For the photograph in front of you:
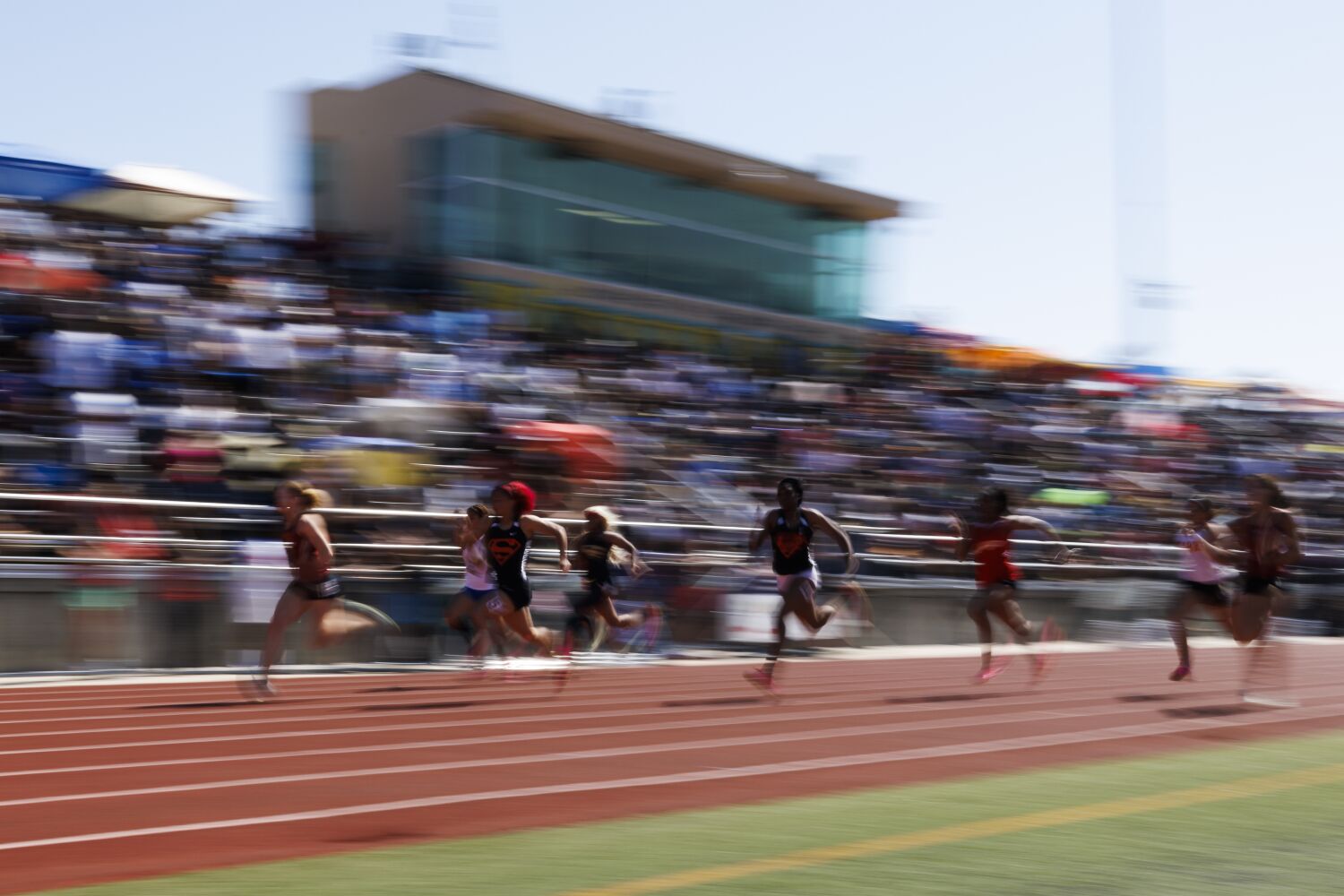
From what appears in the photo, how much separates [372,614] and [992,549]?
640cm

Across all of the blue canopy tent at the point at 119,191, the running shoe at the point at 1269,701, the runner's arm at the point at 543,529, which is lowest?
the running shoe at the point at 1269,701

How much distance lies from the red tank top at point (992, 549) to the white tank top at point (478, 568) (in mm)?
4694

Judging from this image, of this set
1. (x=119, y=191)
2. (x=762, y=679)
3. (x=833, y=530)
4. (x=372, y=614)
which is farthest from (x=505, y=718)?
(x=119, y=191)

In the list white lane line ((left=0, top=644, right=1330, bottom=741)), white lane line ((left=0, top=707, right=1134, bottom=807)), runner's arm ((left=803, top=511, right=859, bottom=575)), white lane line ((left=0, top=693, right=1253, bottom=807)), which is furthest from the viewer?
runner's arm ((left=803, top=511, right=859, bottom=575))

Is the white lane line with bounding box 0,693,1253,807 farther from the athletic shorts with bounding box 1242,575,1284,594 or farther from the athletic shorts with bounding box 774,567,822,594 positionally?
the athletic shorts with bounding box 774,567,822,594

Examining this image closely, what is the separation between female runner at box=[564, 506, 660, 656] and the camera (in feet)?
55.5

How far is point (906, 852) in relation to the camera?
6.63 m

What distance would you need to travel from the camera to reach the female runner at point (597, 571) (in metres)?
16.9

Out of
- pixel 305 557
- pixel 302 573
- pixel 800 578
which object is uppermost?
pixel 305 557

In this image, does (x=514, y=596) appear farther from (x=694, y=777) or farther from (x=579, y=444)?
(x=579, y=444)

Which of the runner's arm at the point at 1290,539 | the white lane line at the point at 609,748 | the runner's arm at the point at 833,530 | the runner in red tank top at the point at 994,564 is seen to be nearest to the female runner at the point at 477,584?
the runner's arm at the point at 833,530

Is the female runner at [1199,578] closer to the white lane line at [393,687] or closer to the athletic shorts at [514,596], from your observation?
the white lane line at [393,687]

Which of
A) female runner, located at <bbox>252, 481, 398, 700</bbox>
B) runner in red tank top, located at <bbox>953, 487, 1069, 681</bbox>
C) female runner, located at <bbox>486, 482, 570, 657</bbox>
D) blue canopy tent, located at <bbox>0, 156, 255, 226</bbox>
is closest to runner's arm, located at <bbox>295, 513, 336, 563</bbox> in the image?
female runner, located at <bbox>252, 481, 398, 700</bbox>

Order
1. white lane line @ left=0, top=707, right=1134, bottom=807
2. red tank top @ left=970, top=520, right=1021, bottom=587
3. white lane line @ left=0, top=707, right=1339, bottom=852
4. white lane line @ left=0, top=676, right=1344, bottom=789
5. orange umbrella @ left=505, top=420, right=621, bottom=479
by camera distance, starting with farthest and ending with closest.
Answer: orange umbrella @ left=505, top=420, right=621, bottom=479 → red tank top @ left=970, top=520, right=1021, bottom=587 → white lane line @ left=0, top=676, right=1344, bottom=789 → white lane line @ left=0, top=707, right=1134, bottom=807 → white lane line @ left=0, top=707, right=1339, bottom=852
